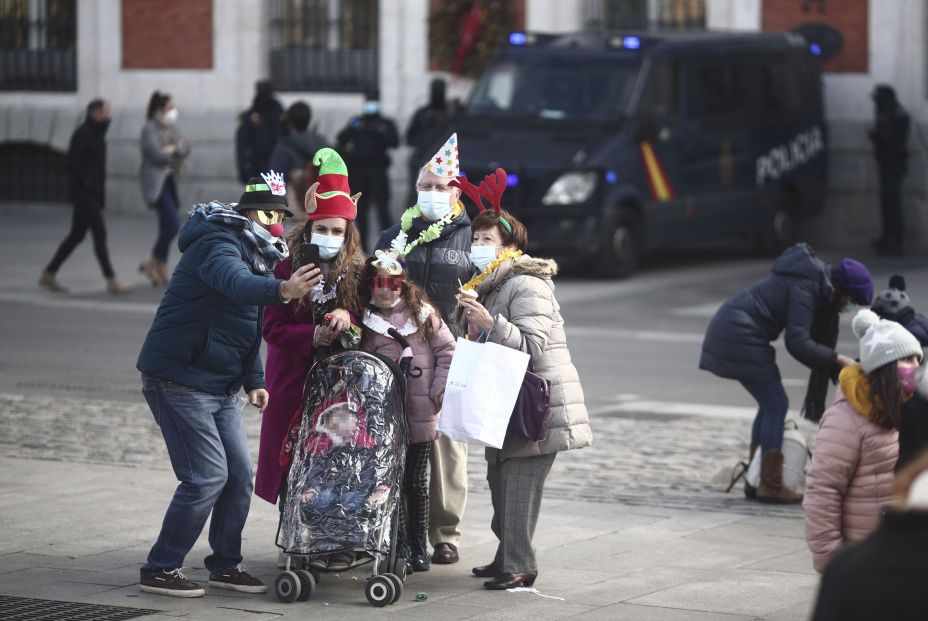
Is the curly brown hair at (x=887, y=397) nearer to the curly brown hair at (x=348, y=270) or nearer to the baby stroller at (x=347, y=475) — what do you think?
the baby stroller at (x=347, y=475)

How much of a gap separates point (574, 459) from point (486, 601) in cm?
330

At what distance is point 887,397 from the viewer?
559cm

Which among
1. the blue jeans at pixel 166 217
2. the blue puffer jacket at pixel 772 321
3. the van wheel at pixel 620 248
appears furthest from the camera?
the van wheel at pixel 620 248

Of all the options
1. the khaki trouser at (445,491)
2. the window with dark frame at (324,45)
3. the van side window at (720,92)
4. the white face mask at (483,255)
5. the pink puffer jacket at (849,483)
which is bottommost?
the khaki trouser at (445,491)

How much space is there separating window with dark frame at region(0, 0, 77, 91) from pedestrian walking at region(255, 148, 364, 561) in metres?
20.2

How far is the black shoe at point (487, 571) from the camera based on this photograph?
7004mm

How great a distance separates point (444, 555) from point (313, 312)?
3.97 ft

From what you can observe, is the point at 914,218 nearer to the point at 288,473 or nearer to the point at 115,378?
the point at 115,378

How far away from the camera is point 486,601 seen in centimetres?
671

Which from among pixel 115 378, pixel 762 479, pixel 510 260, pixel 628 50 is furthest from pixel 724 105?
pixel 510 260

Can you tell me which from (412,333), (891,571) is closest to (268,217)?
(412,333)

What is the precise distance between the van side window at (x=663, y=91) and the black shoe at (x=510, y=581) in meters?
11.6

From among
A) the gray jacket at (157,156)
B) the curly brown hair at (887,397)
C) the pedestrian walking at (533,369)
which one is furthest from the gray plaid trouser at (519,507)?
the gray jacket at (157,156)

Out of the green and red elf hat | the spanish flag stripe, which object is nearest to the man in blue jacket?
the green and red elf hat
